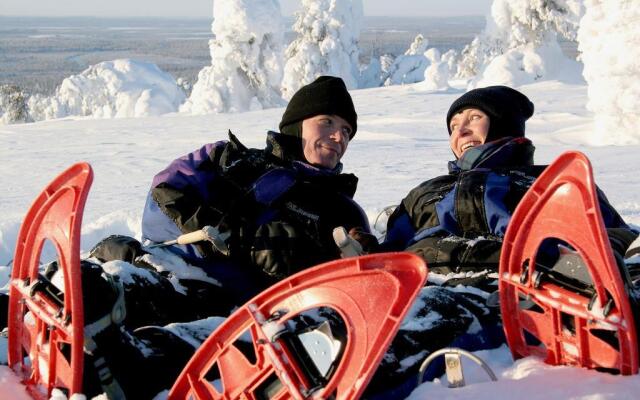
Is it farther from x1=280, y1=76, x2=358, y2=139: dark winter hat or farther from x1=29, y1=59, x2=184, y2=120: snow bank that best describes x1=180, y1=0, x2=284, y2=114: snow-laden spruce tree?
x1=280, y1=76, x2=358, y2=139: dark winter hat

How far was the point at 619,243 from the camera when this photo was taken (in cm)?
256

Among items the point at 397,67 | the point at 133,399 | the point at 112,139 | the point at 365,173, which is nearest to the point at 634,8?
the point at 365,173

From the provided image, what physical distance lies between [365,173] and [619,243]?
6.03 meters

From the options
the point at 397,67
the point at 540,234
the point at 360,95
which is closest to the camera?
the point at 540,234

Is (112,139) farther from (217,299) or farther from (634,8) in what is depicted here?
(217,299)

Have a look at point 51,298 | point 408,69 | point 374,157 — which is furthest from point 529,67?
point 408,69

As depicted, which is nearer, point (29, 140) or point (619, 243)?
point (619, 243)

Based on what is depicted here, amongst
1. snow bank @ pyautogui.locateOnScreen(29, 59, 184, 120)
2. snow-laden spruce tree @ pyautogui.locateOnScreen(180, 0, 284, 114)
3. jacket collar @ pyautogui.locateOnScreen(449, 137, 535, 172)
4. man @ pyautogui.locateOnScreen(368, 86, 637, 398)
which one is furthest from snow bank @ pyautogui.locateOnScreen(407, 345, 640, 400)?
snow bank @ pyautogui.locateOnScreen(29, 59, 184, 120)

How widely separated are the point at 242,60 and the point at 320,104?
92.1ft

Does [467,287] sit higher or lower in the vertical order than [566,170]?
lower

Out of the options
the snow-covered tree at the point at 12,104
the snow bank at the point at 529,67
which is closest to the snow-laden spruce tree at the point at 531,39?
the snow bank at the point at 529,67

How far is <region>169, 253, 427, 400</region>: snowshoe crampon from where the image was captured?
142cm

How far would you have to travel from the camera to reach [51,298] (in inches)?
72.4

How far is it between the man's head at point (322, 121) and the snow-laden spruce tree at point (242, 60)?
2662 centimetres
